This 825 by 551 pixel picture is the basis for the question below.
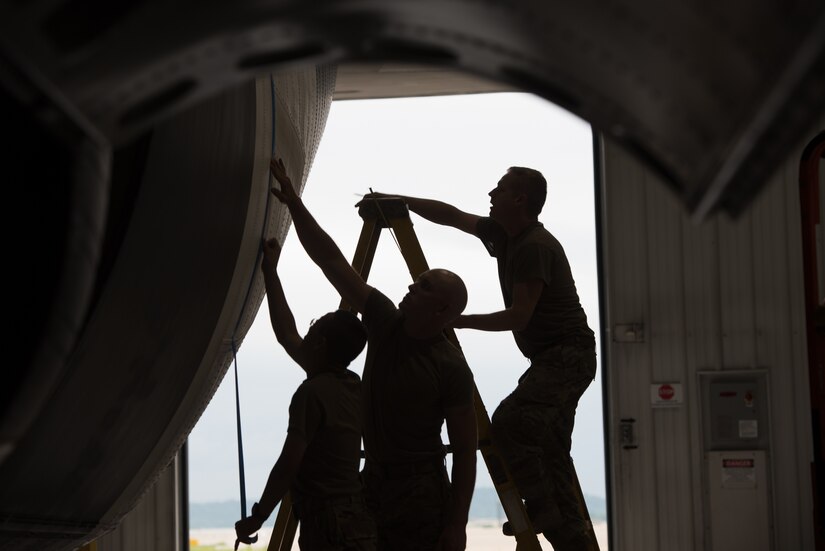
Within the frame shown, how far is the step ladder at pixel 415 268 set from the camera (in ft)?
12.7

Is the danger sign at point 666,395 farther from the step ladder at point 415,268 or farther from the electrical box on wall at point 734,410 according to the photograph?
the step ladder at point 415,268

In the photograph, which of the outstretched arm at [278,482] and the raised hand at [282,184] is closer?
the raised hand at [282,184]

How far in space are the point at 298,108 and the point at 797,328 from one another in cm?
457

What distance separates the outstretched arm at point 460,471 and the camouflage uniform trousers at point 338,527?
0.29m

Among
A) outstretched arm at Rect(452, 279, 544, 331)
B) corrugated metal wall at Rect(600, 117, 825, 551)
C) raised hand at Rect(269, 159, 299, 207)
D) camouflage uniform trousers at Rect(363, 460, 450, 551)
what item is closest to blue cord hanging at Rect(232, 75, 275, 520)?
raised hand at Rect(269, 159, 299, 207)

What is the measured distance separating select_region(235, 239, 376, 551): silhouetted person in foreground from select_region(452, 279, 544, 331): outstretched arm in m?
0.42

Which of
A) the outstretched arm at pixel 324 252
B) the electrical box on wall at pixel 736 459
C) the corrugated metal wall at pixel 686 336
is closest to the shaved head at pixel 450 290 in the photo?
the outstretched arm at pixel 324 252

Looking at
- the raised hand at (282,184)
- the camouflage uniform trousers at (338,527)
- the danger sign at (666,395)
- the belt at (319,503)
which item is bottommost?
the camouflage uniform trousers at (338,527)

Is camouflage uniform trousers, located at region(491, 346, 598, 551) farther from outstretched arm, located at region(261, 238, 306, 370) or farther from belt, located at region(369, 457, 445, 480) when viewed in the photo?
outstretched arm, located at region(261, 238, 306, 370)

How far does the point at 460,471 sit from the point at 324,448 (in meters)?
0.48

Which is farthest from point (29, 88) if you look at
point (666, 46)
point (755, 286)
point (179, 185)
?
point (755, 286)

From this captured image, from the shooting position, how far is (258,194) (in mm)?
2604

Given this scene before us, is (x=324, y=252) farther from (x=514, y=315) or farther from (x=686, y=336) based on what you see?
(x=686, y=336)

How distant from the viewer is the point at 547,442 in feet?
11.9
